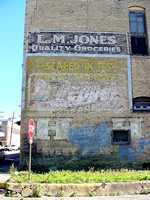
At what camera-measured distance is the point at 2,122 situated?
57.9 metres

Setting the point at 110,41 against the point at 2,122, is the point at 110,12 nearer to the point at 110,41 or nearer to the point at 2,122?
the point at 110,41

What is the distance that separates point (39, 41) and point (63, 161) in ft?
22.6

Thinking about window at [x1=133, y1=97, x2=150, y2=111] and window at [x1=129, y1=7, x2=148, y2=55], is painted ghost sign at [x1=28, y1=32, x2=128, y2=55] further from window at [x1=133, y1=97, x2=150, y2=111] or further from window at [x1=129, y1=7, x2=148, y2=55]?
window at [x1=133, y1=97, x2=150, y2=111]

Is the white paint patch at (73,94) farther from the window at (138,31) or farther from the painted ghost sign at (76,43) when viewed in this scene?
the window at (138,31)

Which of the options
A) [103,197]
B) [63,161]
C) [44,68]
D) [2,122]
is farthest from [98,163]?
[2,122]

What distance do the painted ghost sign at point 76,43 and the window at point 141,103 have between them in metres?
2.89

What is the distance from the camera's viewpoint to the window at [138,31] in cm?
1833

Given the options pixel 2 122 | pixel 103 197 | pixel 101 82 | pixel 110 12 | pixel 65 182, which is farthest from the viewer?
pixel 2 122

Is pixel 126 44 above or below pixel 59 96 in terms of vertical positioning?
above

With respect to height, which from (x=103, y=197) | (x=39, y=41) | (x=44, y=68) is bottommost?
(x=103, y=197)

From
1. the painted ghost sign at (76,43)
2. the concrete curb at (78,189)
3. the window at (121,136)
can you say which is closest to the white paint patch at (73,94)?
the window at (121,136)

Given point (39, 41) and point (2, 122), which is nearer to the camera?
point (39, 41)

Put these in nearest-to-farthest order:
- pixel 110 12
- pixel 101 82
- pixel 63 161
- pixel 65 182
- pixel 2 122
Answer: pixel 65 182 < pixel 63 161 < pixel 101 82 < pixel 110 12 < pixel 2 122

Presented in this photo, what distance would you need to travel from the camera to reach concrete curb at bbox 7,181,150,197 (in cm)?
918
